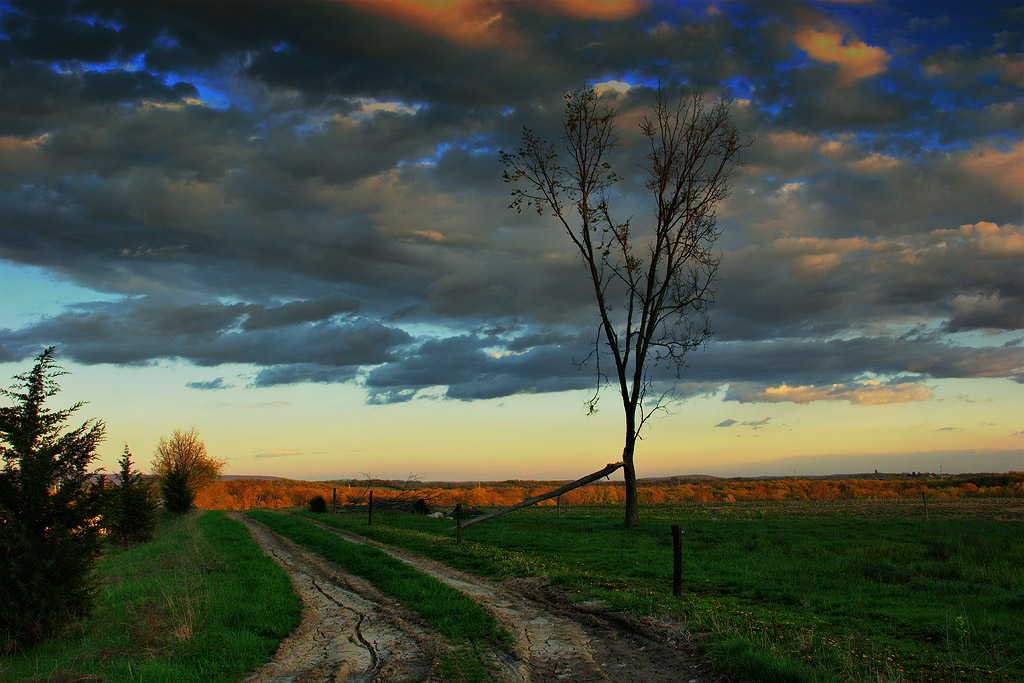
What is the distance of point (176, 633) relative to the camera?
8.88 m

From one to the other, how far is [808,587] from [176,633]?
12326 millimetres

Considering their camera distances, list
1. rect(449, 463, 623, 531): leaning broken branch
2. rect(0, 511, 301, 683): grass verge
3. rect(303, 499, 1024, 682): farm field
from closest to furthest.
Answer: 1. rect(303, 499, 1024, 682): farm field
2. rect(0, 511, 301, 683): grass verge
3. rect(449, 463, 623, 531): leaning broken branch

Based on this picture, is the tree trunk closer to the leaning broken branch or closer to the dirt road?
the leaning broken branch

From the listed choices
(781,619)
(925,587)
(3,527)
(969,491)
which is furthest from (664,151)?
(969,491)

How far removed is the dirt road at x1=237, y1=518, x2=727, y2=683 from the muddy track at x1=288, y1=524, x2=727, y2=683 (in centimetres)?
1

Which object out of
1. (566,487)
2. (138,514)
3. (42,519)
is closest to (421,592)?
(42,519)

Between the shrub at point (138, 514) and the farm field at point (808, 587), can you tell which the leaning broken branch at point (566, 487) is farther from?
the shrub at point (138, 514)

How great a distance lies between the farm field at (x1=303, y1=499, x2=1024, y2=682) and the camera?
7.11 m

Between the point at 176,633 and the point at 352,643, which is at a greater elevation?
the point at 176,633

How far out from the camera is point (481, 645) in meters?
8.28

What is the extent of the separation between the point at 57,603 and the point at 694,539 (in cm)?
1906

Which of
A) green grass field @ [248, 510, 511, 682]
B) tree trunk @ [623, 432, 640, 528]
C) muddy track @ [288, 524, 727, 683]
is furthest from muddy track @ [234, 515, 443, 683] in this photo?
tree trunk @ [623, 432, 640, 528]

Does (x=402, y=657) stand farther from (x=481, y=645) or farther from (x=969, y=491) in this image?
(x=969, y=491)

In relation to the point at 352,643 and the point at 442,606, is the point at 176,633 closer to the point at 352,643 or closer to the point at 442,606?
the point at 352,643
